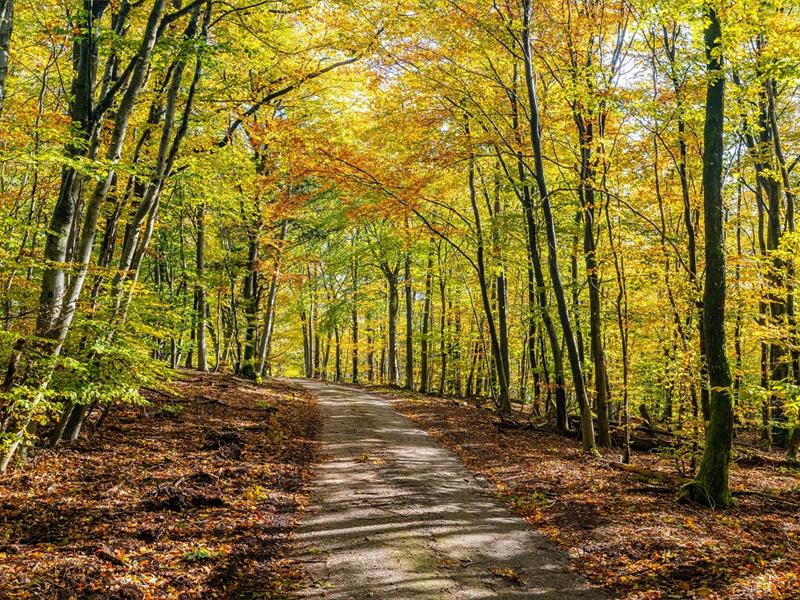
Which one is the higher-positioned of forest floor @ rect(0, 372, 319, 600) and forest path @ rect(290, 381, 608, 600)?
forest floor @ rect(0, 372, 319, 600)

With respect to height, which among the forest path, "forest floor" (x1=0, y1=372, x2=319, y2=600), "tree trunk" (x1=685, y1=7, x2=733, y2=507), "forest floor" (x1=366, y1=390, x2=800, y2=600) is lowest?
"forest floor" (x1=366, y1=390, x2=800, y2=600)

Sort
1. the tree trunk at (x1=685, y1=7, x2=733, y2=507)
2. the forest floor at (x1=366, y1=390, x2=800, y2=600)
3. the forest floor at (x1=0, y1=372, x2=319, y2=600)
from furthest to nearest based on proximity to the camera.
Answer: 1. the tree trunk at (x1=685, y1=7, x2=733, y2=507)
2. the forest floor at (x1=366, y1=390, x2=800, y2=600)
3. the forest floor at (x1=0, y1=372, x2=319, y2=600)

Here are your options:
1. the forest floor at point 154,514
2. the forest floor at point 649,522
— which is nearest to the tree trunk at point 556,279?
the forest floor at point 649,522

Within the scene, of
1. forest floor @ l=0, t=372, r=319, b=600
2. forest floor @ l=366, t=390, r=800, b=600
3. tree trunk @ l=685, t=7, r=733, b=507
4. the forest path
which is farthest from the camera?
tree trunk @ l=685, t=7, r=733, b=507

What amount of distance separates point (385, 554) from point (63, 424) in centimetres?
603

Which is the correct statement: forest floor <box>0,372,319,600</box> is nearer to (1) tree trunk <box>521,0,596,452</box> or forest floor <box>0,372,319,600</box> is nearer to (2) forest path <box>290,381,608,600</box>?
(2) forest path <box>290,381,608,600</box>

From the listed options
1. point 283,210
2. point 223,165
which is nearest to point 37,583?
point 223,165

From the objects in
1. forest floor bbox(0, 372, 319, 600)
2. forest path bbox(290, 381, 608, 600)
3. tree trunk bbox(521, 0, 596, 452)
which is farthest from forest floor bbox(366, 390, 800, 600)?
forest floor bbox(0, 372, 319, 600)

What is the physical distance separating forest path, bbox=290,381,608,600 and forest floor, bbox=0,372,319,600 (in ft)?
1.48

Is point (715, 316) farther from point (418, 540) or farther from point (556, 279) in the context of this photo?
point (418, 540)

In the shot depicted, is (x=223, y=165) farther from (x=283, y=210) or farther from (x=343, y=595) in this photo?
(x=343, y=595)

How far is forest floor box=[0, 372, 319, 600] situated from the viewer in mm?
4438

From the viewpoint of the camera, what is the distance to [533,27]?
13.2 m

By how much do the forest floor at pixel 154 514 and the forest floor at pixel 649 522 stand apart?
348 cm
